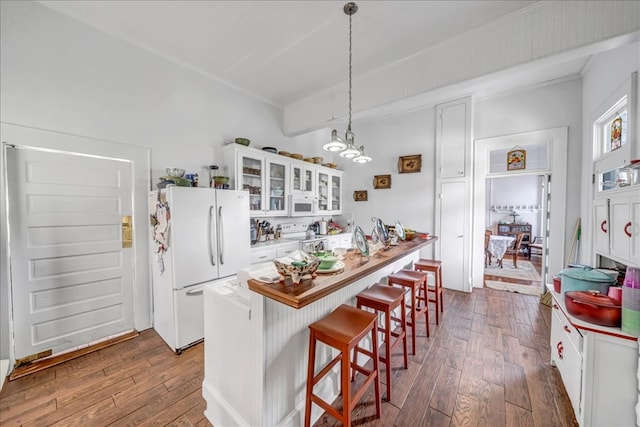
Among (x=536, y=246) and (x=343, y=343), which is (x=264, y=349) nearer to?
(x=343, y=343)

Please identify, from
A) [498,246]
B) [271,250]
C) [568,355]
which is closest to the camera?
[568,355]

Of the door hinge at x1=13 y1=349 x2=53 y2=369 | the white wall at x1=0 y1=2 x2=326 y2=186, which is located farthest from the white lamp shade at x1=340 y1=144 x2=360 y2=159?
the door hinge at x1=13 y1=349 x2=53 y2=369

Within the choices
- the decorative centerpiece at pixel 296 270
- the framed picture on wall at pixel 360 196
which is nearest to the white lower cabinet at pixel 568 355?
the decorative centerpiece at pixel 296 270

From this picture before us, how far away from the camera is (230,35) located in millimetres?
2508

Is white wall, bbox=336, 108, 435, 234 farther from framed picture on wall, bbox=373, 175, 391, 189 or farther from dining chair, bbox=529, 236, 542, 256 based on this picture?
dining chair, bbox=529, 236, 542, 256

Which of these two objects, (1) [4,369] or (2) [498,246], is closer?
(1) [4,369]

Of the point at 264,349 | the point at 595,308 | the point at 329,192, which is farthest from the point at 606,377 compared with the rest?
the point at 329,192

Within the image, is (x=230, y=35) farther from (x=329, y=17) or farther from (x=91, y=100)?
(x=91, y=100)

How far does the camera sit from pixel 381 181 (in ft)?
15.2

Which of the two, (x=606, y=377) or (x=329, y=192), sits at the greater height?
(x=329, y=192)

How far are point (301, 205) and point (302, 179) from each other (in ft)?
1.51

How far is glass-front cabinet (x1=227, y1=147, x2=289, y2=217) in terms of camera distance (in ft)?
10.9

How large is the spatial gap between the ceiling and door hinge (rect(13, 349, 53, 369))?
310 centimetres

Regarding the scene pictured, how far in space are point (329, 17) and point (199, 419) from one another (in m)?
3.38
